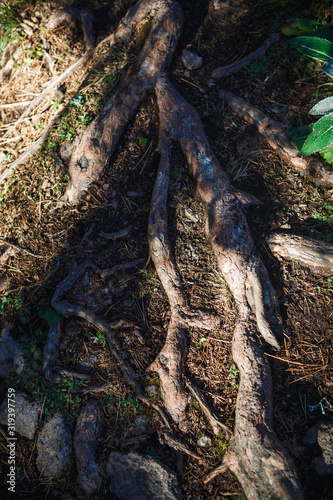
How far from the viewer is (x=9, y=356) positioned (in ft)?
9.30

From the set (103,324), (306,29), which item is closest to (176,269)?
(103,324)

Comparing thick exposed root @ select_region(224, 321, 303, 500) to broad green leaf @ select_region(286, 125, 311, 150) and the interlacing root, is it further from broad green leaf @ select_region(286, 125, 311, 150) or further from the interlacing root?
broad green leaf @ select_region(286, 125, 311, 150)

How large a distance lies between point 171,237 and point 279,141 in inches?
67.5

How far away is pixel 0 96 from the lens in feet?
14.5

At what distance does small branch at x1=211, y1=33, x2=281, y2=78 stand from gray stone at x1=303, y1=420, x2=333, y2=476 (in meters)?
3.99

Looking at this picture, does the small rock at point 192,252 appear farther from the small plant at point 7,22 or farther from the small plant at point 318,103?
the small plant at point 7,22

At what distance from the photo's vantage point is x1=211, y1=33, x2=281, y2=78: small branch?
3.57 meters

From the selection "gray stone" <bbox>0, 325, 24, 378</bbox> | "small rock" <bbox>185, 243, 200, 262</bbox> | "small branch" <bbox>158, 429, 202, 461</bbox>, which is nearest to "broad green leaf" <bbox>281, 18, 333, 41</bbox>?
"small rock" <bbox>185, 243, 200, 262</bbox>

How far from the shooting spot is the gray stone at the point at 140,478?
230 centimetres

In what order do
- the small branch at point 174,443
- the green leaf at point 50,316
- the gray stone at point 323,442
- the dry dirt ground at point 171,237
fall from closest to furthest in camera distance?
1. the gray stone at point 323,442
2. the small branch at point 174,443
3. the dry dirt ground at point 171,237
4. the green leaf at point 50,316

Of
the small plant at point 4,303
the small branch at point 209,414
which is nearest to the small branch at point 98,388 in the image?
the small branch at point 209,414

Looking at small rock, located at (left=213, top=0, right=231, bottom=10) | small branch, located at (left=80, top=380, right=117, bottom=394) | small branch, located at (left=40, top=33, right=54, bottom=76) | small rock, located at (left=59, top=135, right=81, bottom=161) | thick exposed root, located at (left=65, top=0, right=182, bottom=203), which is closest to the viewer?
small branch, located at (left=80, top=380, right=117, bottom=394)

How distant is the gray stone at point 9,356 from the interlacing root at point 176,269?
2.00 ft

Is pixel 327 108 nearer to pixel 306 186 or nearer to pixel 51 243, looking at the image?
pixel 306 186
